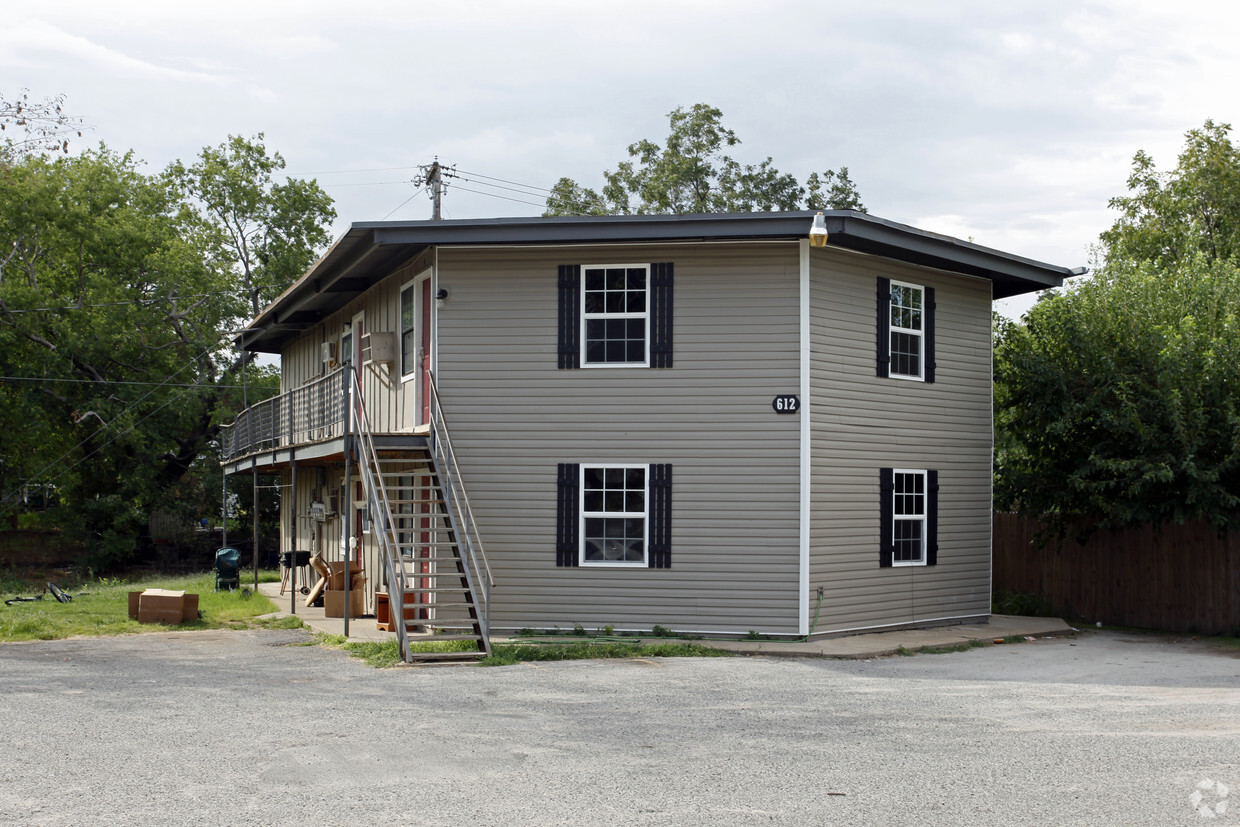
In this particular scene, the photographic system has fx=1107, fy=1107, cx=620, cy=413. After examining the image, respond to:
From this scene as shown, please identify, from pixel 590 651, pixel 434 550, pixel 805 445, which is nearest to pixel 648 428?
pixel 805 445

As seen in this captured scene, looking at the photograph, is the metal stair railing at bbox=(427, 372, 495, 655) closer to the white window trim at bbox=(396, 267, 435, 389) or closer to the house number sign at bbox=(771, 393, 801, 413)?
the white window trim at bbox=(396, 267, 435, 389)

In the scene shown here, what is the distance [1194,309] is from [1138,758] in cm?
1030

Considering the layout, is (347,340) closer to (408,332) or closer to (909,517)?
(408,332)

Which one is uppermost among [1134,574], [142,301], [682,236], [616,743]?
[142,301]

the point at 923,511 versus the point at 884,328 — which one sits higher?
the point at 884,328

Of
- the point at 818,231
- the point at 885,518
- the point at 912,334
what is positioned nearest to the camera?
the point at 818,231

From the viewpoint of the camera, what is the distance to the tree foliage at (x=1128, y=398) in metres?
14.9

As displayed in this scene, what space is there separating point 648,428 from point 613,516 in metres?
1.20

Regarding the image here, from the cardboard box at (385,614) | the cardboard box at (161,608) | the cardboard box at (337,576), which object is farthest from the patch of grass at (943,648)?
the cardboard box at (161,608)

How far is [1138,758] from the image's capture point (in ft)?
24.7

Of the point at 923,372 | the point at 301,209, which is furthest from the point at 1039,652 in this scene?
the point at 301,209

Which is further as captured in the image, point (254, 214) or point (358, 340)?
point (254, 214)

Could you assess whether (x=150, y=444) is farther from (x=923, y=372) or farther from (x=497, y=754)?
(x=497, y=754)

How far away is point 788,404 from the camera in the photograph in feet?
45.6
